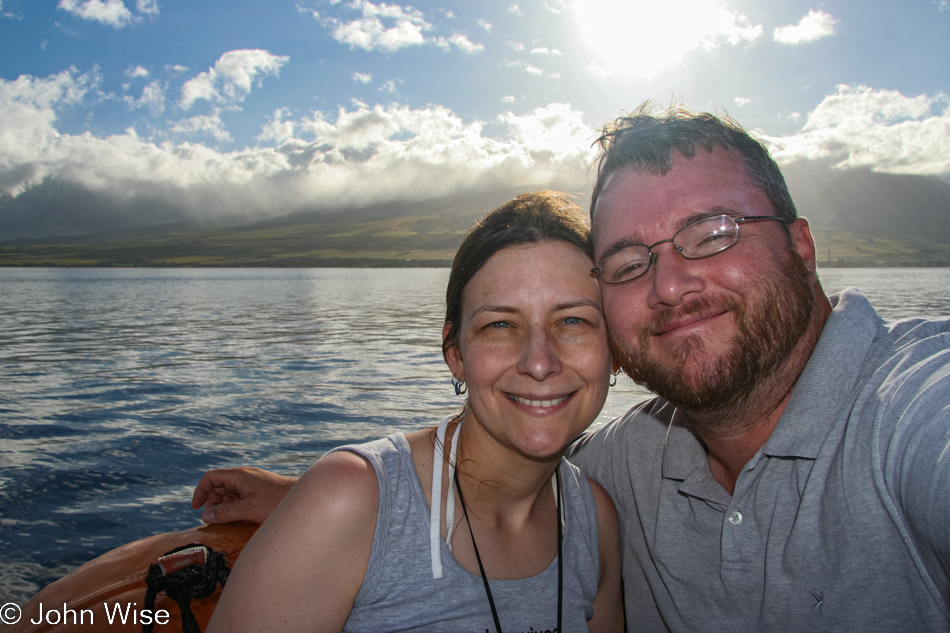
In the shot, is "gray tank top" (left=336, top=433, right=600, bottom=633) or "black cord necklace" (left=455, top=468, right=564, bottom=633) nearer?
"gray tank top" (left=336, top=433, right=600, bottom=633)

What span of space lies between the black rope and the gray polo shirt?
2455mm

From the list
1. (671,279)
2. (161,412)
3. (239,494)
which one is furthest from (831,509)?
(161,412)

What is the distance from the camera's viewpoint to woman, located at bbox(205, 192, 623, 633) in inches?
96.9

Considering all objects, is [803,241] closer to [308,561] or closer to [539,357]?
[539,357]

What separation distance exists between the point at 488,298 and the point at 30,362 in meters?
19.7

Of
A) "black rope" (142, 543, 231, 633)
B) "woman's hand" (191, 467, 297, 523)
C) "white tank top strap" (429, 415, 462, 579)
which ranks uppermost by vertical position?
"white tank top strap" (429, 415, 462, 579)

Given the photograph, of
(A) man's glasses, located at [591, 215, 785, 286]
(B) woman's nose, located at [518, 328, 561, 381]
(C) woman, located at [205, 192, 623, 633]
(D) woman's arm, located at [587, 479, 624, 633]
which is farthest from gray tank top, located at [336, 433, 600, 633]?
(A) man's glasses, located at [591, 215, 785, 286]

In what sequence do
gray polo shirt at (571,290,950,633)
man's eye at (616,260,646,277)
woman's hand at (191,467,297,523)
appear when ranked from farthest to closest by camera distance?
woman's hand at (191,467,297,523) < man's eye at (616,260,646,277) < gray polo shirt at (571,290,950,633)

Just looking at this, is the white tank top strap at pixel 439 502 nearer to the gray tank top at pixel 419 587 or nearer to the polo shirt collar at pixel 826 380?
the gray tank top at pixel 419 587

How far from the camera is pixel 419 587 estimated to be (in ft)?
8.71

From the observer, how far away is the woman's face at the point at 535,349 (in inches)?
114

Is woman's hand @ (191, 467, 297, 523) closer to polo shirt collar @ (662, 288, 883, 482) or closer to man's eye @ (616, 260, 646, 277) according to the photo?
man's eye @ (616, 260, 646, 277)

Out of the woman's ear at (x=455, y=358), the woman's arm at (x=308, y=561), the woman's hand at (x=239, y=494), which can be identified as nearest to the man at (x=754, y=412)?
the woman's ear at (x=455, y=358)

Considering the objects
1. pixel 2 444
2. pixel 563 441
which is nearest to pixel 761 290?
pixel 563 441
